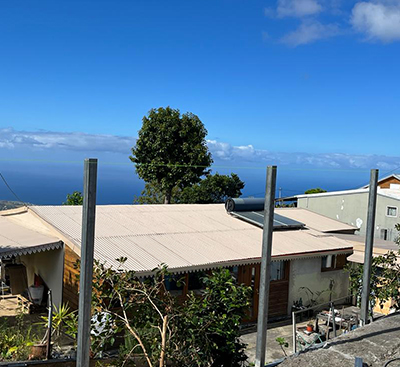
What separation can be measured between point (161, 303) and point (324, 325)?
25.7 feet

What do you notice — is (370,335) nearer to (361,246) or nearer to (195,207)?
(361,246)

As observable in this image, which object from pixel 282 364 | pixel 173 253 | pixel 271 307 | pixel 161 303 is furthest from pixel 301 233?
pixel 161 303

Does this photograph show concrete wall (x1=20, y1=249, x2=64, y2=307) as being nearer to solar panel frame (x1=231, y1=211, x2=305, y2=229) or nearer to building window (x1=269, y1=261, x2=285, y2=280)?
building window (x1=269, y1=261, x2=285, y2=280)

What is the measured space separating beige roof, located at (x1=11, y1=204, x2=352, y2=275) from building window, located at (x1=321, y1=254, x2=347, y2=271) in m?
0.43

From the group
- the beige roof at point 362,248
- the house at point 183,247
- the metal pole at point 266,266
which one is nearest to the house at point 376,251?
the beige roof at point 362,248

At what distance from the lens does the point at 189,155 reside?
2759 cm

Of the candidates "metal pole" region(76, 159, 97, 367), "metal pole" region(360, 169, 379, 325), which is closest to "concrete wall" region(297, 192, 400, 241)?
"metal pole" region(360, 169, 379, 325)

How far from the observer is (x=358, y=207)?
26016 millimetres

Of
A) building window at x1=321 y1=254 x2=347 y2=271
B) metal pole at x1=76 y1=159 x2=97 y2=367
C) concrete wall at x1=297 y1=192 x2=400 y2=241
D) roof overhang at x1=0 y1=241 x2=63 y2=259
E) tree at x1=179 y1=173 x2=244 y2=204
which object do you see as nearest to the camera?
metal pole at x1=76 y1=159 x2=97 y2=367

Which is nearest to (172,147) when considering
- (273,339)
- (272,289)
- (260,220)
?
(260,220)

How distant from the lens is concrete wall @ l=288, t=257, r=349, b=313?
1349cm

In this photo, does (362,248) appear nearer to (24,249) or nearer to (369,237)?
(369,237)

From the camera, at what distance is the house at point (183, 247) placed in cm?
1096

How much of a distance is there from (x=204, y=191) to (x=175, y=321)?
25.8m
